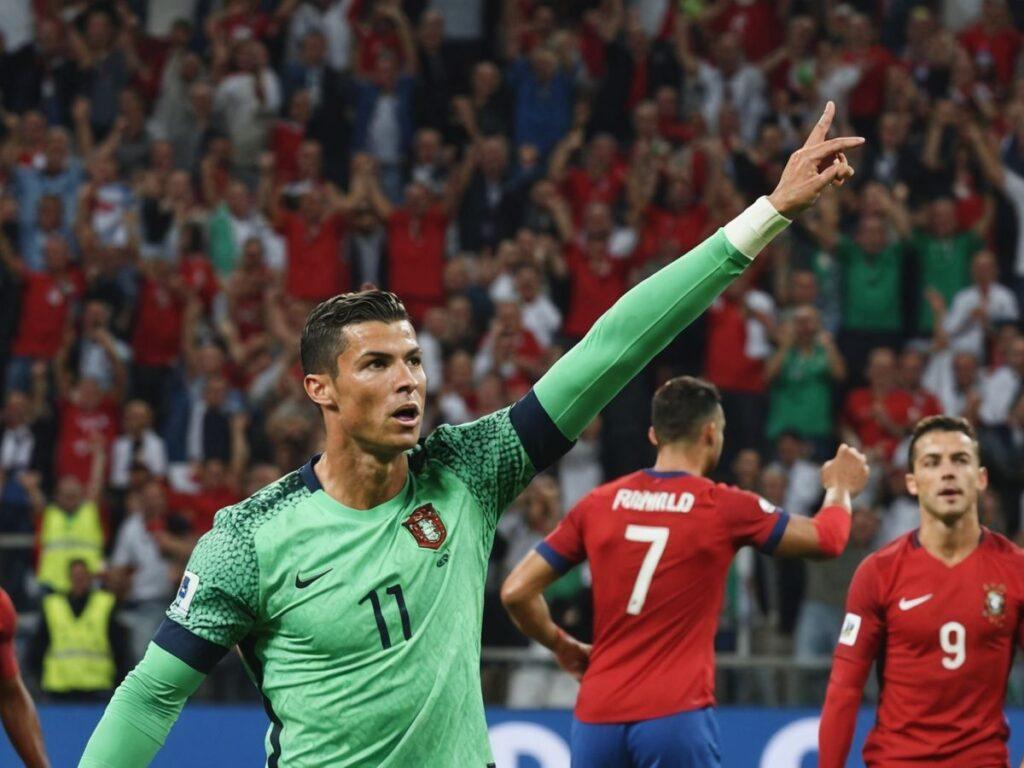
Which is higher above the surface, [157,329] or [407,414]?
[157,329]

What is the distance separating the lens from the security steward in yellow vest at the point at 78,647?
11453mm

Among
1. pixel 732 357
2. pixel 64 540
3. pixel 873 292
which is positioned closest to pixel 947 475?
pixel 732 357

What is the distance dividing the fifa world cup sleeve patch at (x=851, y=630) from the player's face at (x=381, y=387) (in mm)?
3099

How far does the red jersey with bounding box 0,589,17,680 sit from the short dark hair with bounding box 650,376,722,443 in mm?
2566

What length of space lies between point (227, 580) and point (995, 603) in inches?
138

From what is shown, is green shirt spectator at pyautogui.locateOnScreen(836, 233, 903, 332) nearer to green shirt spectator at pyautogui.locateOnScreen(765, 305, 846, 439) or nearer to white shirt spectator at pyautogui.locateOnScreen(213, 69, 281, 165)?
green shirt spectator at pyautogui.locateOnScreen(765, 305, 846, 439)

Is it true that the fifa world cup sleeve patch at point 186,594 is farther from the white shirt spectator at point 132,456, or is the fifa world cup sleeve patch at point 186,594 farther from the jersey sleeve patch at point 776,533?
the white shirt spectator at point 132,456

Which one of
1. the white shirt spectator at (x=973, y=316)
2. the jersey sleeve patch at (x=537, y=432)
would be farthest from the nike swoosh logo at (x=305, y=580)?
the white shirt spectator at (x=973, y=316)

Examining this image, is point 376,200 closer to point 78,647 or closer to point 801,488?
point 801,488

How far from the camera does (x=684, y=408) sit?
7.20m

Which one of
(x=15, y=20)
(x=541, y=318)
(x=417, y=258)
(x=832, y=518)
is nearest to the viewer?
(x=832, y=518)

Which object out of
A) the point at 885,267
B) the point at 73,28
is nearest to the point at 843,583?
the point at 885,267

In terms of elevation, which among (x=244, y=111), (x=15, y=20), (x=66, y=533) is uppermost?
(x=15, y=20)

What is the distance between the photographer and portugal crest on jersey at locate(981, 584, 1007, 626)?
638 centimetres
